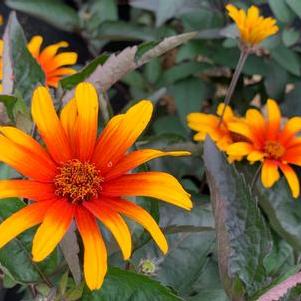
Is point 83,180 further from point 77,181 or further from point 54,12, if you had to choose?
point 54,12

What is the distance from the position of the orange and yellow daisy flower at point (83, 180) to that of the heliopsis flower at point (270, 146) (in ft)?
1.12

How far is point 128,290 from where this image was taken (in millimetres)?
792

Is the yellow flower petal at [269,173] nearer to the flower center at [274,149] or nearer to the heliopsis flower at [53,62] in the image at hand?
the flower center at [274,149]

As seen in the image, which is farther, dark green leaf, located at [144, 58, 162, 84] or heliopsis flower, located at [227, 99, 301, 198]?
dark green leaf, located at [144, 58, 162, 84]

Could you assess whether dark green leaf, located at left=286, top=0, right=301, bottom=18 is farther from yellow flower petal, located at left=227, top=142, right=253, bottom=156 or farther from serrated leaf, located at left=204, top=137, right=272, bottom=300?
serrated leaf, located at left=204, top=137, right=272, bottom=300

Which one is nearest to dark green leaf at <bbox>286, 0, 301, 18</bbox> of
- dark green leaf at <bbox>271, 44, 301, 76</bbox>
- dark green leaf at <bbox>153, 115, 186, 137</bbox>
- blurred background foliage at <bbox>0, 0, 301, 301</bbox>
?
blurred background foliage at <bbox>0, 0, 301, 301</bbox>

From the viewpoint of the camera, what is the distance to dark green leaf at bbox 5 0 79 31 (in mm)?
1689

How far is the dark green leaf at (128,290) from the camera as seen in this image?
2.54 ft

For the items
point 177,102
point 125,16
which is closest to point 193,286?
point 177,102

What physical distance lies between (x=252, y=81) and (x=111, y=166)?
109 cm

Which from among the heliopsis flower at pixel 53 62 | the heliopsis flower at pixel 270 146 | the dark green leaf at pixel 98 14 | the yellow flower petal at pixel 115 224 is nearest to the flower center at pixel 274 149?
the heliopsis flower at pixel 270 146

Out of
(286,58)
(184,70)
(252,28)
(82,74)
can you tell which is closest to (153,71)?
(184,70)

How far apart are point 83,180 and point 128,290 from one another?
0.14 meters

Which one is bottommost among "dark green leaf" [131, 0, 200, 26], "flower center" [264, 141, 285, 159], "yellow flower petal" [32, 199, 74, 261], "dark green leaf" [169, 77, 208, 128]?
"dark green leaf" [169, 77, 208, 128]
